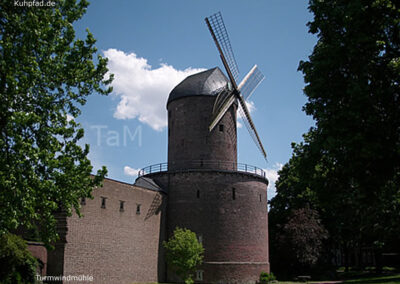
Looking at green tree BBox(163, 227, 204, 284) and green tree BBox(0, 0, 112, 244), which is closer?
green tree BBox(0, 0, 112, 244)

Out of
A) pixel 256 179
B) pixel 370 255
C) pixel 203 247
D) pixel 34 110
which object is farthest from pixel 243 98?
pixel 370 255

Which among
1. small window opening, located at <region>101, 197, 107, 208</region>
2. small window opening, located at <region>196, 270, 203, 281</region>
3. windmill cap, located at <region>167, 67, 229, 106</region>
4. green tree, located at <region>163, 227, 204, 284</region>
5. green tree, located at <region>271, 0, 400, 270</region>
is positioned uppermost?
windmill cap, located at <region>167, 67, 229, 106</region>

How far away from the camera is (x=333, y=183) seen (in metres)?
16.8

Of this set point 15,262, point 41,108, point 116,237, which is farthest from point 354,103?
point 116,237

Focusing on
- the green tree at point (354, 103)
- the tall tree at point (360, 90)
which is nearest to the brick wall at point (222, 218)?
the green tree at point (354, 103)

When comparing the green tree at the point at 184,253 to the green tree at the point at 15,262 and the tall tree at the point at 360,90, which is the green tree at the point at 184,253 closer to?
the green tree at the point at 15,262

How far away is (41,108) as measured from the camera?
42.8 ft

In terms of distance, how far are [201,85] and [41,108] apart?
23049mm

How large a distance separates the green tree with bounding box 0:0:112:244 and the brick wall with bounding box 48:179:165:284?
11176 mm

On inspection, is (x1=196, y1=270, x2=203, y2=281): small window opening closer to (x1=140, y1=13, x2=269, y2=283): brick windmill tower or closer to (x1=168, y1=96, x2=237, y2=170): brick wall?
(x1=140, y1=13, x2=269, y2=283): brick windmill tower

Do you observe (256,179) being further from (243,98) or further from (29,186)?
(29,186)

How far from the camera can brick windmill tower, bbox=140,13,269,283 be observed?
30.8m

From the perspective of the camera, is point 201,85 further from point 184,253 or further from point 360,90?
point 360,90

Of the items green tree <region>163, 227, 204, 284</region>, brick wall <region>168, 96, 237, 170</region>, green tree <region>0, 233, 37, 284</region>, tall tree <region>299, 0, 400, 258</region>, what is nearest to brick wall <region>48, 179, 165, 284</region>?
green tree <region>163, 227, 204, 284</region>
